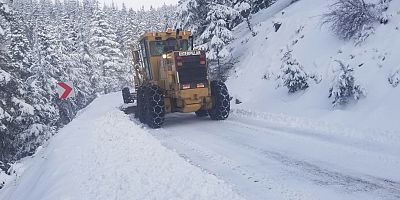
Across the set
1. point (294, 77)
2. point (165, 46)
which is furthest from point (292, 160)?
point (165, 46)

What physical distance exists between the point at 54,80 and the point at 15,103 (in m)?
15.3

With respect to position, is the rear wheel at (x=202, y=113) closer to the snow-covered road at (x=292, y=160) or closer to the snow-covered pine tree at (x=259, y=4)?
the snow-covered road at (x=292, y=160)

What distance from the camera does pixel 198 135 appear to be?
492 inches

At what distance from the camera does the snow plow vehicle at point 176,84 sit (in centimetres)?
1417

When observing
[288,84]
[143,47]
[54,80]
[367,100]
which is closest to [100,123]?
[143,47]

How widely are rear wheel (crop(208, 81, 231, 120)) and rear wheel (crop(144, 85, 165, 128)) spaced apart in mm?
1795

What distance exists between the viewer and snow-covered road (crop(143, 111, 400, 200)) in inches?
270

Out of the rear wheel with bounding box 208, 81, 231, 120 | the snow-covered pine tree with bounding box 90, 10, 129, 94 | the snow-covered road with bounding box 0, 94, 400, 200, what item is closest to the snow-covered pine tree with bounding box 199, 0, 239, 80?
the rear wheel with bounding box 208, 81, 231, 120

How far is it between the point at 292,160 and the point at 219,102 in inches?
237

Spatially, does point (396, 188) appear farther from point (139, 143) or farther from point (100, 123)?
point (100, 123)

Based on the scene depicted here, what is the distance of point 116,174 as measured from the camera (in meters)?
8.24

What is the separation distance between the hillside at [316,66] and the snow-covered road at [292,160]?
1320mm

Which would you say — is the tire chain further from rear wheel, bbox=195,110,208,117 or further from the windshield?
the windshield

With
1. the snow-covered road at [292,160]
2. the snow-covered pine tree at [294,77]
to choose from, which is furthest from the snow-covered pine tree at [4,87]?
the snow-covered pine tree at [294,77]
